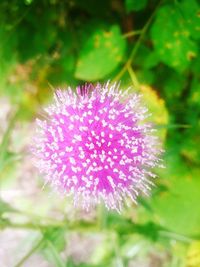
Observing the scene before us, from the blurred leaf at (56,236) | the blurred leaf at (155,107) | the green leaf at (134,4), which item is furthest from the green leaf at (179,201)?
the green leaf at (134,4)

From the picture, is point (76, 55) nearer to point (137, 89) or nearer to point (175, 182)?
point (137, 89)

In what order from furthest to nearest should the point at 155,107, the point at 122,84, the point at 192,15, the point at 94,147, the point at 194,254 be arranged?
the point at 194,254 → the point at 122,84 → the point at 155,107 → the point at 192,15 → the point at 94,147

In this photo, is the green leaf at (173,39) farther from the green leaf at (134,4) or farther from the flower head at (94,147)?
the flower head at (94,147)

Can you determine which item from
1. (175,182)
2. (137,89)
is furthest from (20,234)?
(137,89)

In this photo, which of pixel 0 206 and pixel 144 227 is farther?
pixel 144 227

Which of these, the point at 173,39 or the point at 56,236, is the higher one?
the point at 173,39

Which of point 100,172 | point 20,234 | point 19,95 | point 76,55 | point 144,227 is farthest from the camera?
point 20,234

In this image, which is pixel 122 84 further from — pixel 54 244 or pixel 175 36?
pixel 54 244

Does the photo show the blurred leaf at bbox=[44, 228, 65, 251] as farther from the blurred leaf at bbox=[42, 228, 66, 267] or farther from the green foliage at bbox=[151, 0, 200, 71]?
the green foliage at bbox=[151, 0, 200, 71]

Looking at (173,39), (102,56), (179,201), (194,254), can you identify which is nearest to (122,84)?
(102,56)
